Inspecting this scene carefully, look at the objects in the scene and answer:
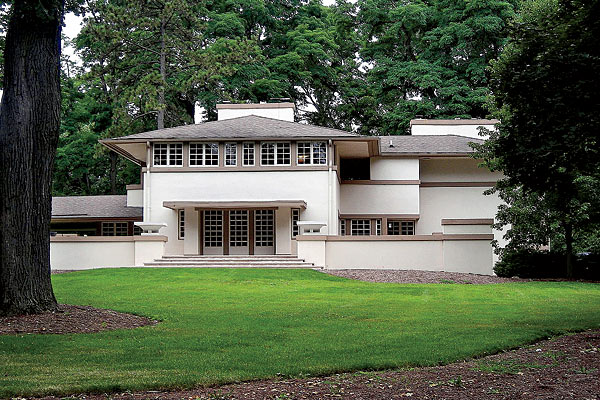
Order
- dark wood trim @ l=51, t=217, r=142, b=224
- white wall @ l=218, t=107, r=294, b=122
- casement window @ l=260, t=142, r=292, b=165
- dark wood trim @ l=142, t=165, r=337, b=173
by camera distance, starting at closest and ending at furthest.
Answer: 1. dark wood trim @ l=142, t=165, r=337, b=173
2. casement window @ l=260, t=142, r=292, b=165
3. dark wood trim @ l=51, t=217, r=142, b=224
4. white wall @ l=218, t=107, r=294, b=122

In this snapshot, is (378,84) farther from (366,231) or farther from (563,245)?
(563,245)

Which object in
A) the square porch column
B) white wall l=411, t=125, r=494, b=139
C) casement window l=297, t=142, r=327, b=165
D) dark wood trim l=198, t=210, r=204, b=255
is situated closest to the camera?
casement window l=297, t=142, r=327, b=165

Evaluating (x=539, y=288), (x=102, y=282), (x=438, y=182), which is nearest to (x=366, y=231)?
(x=438, y=182)

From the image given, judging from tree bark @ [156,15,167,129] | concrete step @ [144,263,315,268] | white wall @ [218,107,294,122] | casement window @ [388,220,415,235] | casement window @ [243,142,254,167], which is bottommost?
concrete step @ [144,263,315,268]

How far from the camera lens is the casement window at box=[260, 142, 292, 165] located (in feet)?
96.1

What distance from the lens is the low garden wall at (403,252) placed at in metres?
26.6

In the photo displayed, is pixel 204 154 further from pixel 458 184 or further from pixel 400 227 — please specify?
pixel 458 184

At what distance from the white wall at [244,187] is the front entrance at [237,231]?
3.67 feet

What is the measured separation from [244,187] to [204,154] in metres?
2.13

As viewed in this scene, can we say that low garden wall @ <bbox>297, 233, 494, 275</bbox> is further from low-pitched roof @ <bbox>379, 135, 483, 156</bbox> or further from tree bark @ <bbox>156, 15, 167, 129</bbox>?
tree bark @ <bbox>156, 15, 167, 129</bbox>

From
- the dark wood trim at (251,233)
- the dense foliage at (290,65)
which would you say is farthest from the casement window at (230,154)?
the dense foliage at (290,65)

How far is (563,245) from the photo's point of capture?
27.4 metres

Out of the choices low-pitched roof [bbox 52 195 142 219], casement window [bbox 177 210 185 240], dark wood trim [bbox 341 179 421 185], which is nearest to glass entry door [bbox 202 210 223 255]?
casement window [bbox 177 210 185 240]

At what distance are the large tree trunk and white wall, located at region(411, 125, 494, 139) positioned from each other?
27636 millimetres
